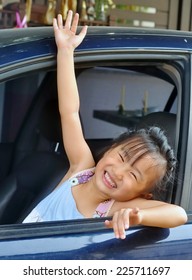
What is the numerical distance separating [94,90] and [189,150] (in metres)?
4.17

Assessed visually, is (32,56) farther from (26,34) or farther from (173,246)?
(173,246)

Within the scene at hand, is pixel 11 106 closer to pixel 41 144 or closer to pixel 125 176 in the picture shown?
pixel 41 144

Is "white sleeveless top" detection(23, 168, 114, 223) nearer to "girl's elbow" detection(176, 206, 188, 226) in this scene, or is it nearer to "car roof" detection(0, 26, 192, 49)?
"girl's elbow" detection(176, 206, 188, 226)

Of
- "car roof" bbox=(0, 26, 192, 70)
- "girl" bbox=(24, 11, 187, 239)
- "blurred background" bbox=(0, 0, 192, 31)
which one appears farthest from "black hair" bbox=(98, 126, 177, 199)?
"blurred background" bbox=(0, 0, 192, 31)

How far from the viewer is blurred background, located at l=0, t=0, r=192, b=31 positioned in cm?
577

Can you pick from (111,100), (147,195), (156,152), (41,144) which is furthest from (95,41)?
(111,100)

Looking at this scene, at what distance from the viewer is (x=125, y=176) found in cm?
194

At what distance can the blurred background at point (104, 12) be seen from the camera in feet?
18.9

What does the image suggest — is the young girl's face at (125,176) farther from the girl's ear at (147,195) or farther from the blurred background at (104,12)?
the blurred background at (104,12)

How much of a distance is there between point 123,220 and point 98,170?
16.2 inches

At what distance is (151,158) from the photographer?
199cm

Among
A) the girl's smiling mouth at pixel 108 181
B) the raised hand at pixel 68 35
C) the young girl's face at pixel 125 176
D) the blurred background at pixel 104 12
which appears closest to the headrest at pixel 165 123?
the young girl's face at pixel 125 176

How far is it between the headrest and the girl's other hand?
476 millimetres
